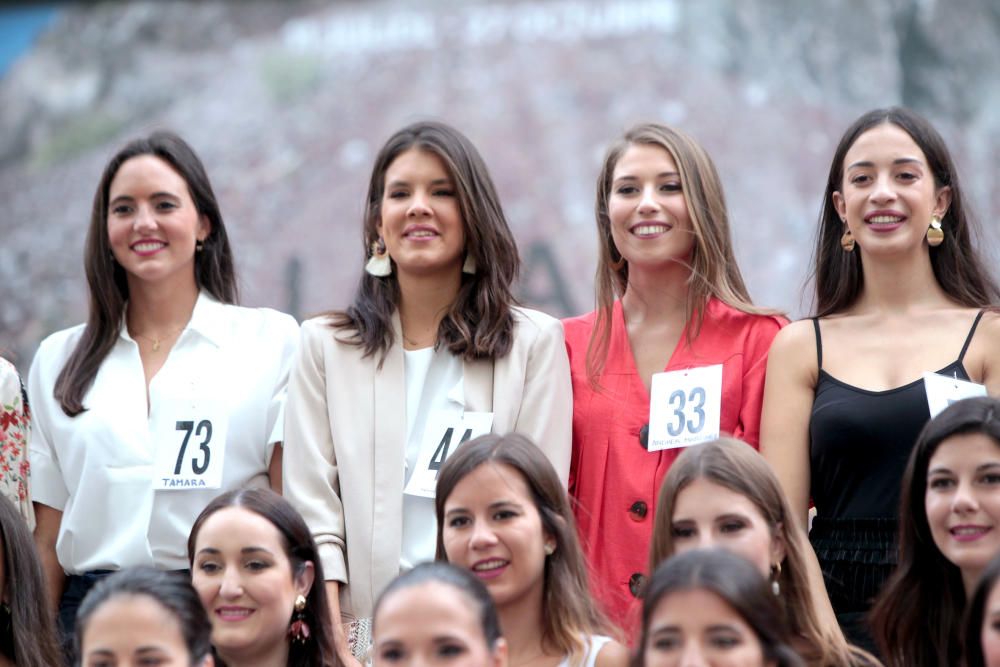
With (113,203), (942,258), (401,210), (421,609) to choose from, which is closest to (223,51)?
(113,203)

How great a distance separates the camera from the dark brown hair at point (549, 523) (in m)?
3.44

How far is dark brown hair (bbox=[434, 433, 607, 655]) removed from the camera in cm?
344

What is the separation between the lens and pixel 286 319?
429 centimetres

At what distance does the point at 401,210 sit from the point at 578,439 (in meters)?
0.78

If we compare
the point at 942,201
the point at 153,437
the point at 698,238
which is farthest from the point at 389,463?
the point at 942,201

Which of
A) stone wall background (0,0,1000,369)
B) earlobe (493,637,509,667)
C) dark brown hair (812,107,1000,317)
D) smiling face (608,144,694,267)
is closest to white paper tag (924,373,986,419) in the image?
dark brown hair (812,107,1000,317)

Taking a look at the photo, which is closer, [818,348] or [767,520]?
[767,520]

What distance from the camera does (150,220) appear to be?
167 inches

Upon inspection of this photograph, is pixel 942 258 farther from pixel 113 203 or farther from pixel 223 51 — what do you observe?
pixel 223 51

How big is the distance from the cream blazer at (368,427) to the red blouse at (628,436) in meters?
0.11

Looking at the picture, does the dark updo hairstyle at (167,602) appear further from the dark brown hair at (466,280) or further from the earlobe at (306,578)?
the dark brown hair at (466,280)

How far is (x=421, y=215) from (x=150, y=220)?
2.74ft

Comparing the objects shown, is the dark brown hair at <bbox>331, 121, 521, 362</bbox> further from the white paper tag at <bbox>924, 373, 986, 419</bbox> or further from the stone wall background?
the stone wall background

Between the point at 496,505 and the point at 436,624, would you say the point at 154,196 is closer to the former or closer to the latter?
the point at 496,505
